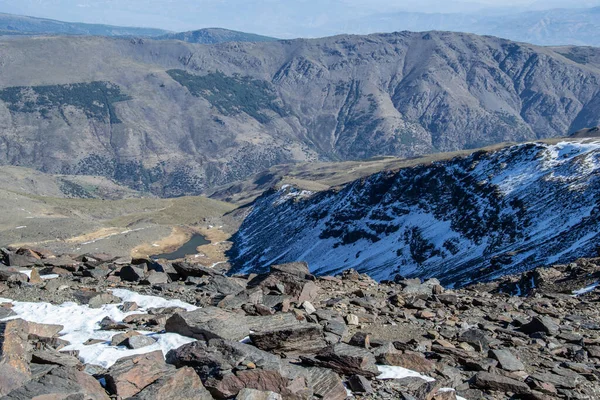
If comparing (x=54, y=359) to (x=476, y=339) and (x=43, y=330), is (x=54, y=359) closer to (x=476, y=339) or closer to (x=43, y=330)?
(x=43, y=330)

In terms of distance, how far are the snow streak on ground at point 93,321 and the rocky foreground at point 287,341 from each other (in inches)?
4.4

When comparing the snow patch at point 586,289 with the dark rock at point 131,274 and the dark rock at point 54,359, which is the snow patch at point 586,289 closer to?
the dark rock at point 131,274

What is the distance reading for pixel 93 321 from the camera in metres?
18.6

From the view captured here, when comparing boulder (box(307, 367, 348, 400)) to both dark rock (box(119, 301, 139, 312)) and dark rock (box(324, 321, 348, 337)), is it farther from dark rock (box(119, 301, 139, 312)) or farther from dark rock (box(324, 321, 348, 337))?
dark rock (box(119, 301, 139, 312))

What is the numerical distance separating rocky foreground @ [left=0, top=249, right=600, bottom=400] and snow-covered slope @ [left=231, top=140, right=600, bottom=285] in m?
33.7

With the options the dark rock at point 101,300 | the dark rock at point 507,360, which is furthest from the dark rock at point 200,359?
the dark rock at point 507,360

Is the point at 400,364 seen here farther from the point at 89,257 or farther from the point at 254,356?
the point at 89,257

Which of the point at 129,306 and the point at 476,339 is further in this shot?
the point at 129,306

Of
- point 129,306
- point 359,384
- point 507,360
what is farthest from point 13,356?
point 507,360

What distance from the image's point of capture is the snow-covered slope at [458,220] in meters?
62.9

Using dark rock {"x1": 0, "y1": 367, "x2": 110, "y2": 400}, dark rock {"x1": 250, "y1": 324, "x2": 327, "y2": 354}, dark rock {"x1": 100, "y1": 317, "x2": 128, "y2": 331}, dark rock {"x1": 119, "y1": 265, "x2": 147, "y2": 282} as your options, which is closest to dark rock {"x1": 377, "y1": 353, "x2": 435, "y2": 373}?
dark rock {"x1": 250, "y1": 324, "x2": 327, "y2": 354}

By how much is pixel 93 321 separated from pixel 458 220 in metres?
75.8

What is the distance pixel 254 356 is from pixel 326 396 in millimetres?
2251

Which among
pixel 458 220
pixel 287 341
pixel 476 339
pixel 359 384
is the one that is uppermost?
pixel 287 341
